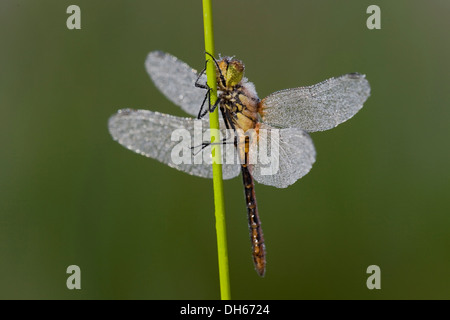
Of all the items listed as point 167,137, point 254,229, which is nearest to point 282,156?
point 254,229

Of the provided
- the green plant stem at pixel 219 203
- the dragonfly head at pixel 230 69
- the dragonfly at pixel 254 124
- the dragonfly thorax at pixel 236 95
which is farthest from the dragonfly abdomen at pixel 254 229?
the green plant stem at pixel 219 203

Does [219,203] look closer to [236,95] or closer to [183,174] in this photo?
[236,95]

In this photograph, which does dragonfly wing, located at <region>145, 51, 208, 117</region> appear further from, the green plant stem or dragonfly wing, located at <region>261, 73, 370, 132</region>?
the green plant stem

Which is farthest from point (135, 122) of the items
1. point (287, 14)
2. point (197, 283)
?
point (287, 14)

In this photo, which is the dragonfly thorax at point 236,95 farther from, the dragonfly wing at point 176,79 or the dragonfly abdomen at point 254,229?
the dragonfly wing at point 176,79
